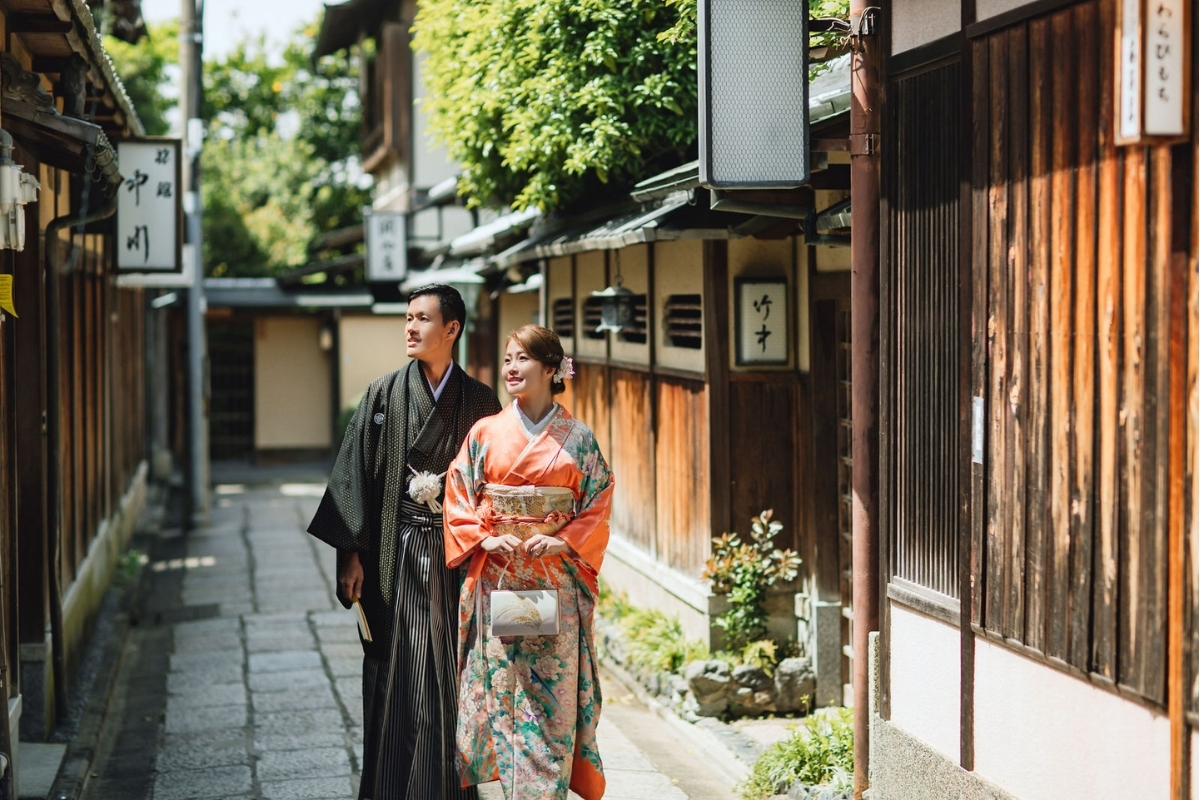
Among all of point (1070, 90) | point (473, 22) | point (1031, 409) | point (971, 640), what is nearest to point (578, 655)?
point (971, 640)

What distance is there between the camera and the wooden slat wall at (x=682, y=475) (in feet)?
30.4

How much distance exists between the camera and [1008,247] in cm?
501

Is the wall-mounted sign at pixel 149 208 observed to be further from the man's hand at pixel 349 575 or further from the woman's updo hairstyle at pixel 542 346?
the woman's updo hairstyle at pixel 542 346

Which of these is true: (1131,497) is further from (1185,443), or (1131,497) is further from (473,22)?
(473,22)

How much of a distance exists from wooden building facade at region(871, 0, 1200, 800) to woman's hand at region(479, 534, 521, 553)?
165 centimetres

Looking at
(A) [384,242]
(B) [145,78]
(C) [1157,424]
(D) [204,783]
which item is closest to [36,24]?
(D) [204,783]

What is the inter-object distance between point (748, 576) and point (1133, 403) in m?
4.68

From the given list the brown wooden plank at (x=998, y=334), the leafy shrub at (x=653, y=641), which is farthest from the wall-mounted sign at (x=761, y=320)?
the brown wooden plank at (x=998, y=334)

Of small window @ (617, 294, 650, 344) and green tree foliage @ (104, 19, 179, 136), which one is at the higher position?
green tree foliage @ (104, 19, 179, 136)

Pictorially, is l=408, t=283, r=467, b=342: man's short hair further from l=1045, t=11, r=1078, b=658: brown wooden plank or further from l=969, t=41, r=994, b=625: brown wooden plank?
l=1045, t=11, r=1078, b=658: brown wooden plank

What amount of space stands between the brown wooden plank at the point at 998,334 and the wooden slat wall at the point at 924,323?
0.94 feet

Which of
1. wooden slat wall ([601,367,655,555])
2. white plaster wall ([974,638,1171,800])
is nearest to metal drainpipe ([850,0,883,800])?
white plaster wall ([974,638,1171,800])

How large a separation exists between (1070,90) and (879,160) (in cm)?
156

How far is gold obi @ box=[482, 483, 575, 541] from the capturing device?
573 centimetres
